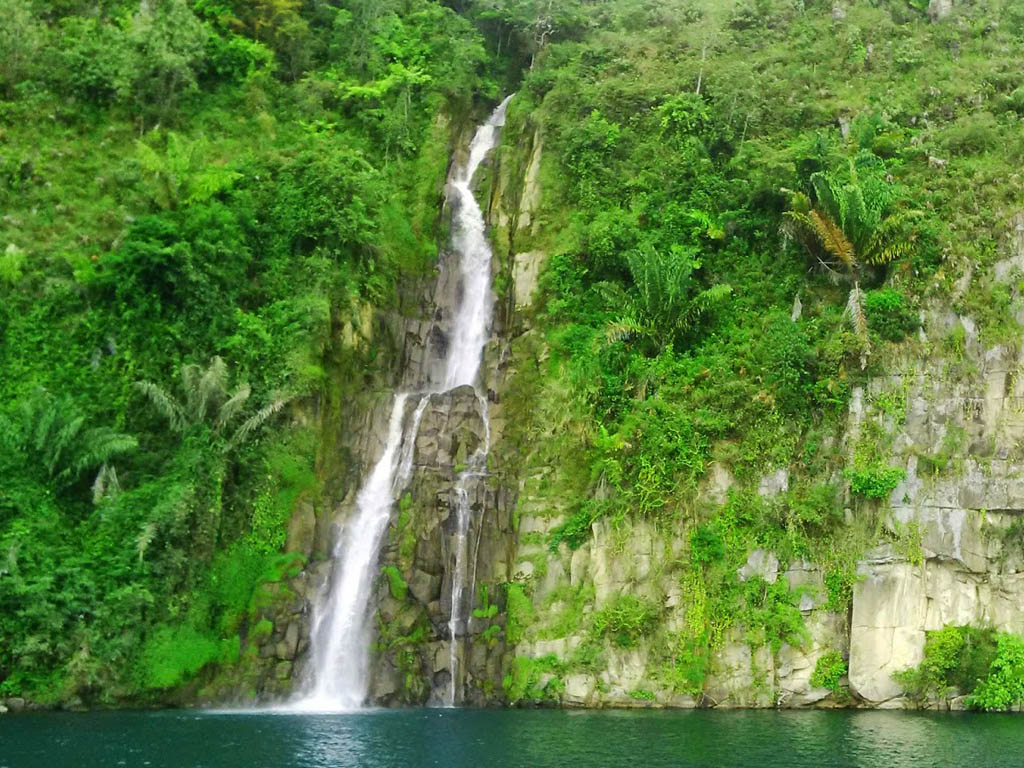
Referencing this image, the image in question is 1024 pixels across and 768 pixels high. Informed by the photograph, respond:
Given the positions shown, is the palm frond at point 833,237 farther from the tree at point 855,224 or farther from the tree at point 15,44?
the tree at point 15,44

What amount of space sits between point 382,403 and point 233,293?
203 inches

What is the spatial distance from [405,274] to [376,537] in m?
9.58

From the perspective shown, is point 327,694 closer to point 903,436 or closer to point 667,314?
point 667,314

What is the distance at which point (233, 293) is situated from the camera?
27.6m

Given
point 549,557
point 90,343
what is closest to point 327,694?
point 549,557

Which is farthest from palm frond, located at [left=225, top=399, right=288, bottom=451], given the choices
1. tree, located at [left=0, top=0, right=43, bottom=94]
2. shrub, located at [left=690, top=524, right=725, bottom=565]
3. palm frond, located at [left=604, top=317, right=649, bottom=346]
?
tree, located at [left=0, top=0, right=43, bottom=94]

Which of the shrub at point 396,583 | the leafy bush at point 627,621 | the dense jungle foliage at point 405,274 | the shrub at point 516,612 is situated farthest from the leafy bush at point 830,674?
the shrub at point 396,583

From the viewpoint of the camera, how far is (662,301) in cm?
2567

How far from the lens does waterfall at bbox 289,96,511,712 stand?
2355 cm

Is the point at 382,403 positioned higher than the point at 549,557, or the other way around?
the point at 382,403

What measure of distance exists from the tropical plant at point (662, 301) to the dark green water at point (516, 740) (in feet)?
31.7

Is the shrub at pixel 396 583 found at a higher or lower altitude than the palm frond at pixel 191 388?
lower

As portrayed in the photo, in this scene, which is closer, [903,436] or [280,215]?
[903,436]

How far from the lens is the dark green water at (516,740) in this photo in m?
15.8
